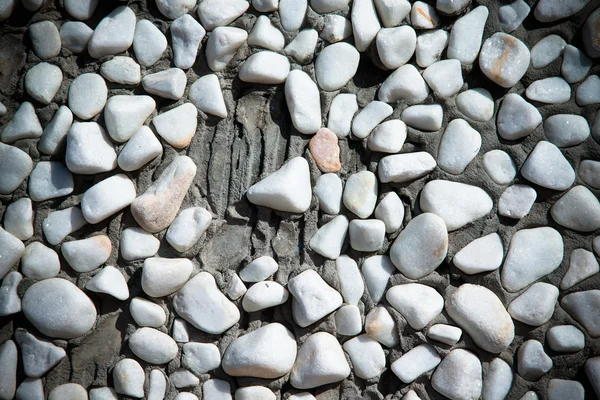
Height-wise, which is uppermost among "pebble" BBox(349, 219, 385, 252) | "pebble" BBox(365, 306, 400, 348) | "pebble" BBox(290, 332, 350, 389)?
"pebble" BBox(349, 219, 385, 252)

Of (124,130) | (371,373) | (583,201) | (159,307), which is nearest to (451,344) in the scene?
(371,373)

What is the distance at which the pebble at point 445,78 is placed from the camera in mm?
747

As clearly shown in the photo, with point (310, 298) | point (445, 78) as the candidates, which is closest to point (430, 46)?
point (445, 78)

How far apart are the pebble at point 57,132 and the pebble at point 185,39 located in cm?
16

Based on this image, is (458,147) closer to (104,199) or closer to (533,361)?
(533,361)

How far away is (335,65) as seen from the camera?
75cm

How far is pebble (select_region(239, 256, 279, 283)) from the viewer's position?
2.32ft

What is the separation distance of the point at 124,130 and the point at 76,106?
0.07 m

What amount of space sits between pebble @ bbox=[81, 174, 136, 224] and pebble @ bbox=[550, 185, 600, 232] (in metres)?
0.58

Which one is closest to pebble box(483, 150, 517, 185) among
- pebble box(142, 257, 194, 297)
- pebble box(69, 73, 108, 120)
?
pebble box(142, 257, 194, 297)

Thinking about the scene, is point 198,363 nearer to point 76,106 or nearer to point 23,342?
point 23,342

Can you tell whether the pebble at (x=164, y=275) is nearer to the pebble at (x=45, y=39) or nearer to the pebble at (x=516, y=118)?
the pebble at (x=45, y=39)

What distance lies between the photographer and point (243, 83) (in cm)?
75

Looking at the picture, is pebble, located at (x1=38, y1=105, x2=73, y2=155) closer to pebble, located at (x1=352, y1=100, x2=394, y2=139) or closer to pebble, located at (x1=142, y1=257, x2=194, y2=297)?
pebble, located at (x1=142, y1=257, x2=194, y2=297)
